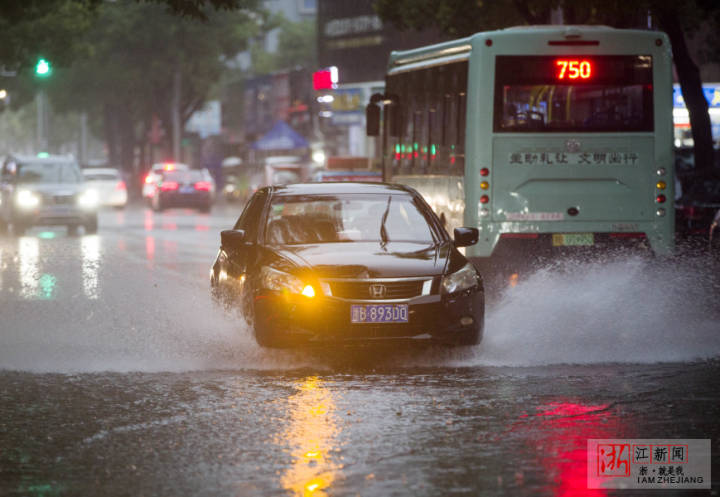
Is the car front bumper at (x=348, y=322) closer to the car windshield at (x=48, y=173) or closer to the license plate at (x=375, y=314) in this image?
the license plate at (x=375, y=314)

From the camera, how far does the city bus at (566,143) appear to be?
18047 millimetres

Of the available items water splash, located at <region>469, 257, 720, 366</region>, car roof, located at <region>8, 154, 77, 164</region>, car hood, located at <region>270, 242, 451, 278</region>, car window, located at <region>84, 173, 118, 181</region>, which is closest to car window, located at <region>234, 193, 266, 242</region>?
car hood, located at <region>270, 242, 451, 278</region>

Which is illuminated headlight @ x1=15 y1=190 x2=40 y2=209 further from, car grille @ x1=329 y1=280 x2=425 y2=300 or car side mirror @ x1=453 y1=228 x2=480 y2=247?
car grille @ x1=329 y1=280 x2=425 y2=300

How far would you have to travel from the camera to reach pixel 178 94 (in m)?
72.9

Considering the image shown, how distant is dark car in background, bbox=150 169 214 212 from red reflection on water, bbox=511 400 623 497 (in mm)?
39455

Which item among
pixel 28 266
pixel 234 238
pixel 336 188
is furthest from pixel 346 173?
pixel 234 238

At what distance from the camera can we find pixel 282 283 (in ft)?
37.5

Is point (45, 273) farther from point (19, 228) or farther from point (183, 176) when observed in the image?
point (183, 176)

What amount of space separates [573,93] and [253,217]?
250 inches

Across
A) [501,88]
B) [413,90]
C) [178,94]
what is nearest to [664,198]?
[501,88]

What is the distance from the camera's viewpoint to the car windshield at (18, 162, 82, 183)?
1329 inches

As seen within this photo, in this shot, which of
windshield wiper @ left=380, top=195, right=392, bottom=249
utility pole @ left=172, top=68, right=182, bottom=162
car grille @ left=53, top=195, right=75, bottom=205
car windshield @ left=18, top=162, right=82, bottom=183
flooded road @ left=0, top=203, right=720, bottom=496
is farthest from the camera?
utility pole @ left=172, top=68, right=182, bottom=162

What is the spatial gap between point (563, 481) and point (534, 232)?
37.7 feet

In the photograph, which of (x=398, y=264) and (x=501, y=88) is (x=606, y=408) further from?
(x=501, y=88)
